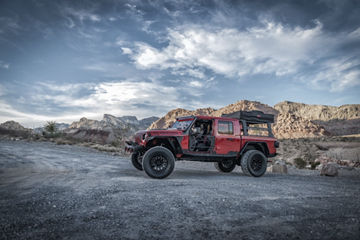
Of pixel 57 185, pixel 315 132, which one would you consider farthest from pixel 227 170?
pixel 315 132

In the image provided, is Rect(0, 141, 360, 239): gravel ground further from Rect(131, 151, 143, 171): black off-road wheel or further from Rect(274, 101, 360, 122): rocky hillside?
Rect(274, 101, 360, 122): rocky hillside

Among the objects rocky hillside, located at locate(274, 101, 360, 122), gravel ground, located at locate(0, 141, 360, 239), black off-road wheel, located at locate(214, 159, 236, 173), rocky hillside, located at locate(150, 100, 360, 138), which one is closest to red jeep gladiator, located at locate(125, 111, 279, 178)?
black off-road wheel, located at locate(214, 159, 236, 173)

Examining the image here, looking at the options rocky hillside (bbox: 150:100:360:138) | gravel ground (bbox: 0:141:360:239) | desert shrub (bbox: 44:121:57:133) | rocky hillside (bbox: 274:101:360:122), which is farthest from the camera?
rocky hillside (bbox: 274:101:360:122)

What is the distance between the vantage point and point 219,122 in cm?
740

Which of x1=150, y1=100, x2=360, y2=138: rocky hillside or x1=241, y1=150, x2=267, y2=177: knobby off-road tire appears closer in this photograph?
x1=241, y1=150, x2=267, y2=177: knobby off-road tire

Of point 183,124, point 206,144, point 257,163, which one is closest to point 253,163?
point 257,163

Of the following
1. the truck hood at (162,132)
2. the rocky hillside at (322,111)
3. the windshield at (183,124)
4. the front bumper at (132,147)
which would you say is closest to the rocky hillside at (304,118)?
the rocky hillside at (322,111)

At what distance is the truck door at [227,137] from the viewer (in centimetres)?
721

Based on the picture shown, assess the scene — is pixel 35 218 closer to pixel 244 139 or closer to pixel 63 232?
pixel 63 232

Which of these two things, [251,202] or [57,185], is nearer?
[251,202]

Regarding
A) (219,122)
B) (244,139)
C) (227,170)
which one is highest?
(219,122)

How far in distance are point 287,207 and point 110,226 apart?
8.77ft

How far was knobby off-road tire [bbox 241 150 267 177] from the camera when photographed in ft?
24.1

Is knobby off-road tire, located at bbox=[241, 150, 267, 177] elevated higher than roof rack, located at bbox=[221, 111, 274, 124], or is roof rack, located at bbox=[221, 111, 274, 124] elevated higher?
roof rack, located at bbox=[221, 111, 274, 124]
